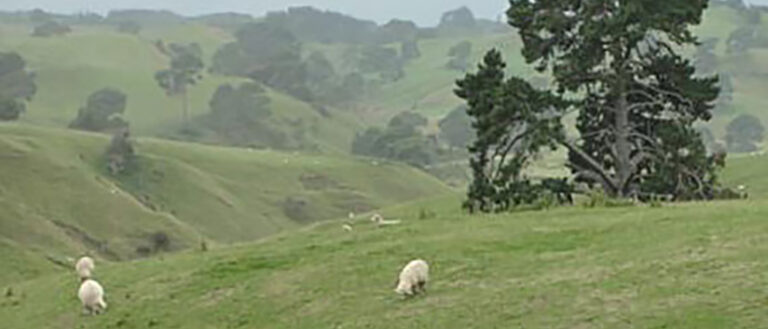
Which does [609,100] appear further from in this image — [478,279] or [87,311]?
[87,311]

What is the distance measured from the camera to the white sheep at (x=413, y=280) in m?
24.8

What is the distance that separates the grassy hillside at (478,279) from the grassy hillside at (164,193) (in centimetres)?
3229

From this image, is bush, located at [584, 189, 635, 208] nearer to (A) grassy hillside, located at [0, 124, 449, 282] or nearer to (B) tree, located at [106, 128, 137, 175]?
(A) grassy hillside, located at [0, 124, 449, 282]

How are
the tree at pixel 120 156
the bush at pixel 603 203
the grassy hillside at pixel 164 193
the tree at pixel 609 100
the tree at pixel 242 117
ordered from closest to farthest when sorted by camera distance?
1. the bush at pixel 603 203
2. the tree at pixel 609 100
3. the grassy hillside at pixel 164 193
4. the tree at pixel 120 156
5. the tree at pixel 242 117

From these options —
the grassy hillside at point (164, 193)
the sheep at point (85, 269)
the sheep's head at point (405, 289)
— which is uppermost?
the grassy hillside at point (164, 193)

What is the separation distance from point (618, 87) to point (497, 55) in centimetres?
504

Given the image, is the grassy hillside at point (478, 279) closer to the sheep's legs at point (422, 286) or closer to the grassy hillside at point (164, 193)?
the sheep's legs at point (422, 286)

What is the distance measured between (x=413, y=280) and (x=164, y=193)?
322 feet

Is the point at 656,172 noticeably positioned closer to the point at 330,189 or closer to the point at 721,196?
the point at 721,196

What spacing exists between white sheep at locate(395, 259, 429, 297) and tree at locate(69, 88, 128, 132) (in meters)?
138

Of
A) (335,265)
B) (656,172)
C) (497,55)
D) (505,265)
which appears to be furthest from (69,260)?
(505,265)

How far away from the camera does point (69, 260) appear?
226 feet

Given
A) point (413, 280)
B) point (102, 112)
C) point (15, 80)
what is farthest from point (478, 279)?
point (15, 80)

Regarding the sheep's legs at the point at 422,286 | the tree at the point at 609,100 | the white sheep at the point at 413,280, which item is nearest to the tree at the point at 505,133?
the tree at the point at 609,100
